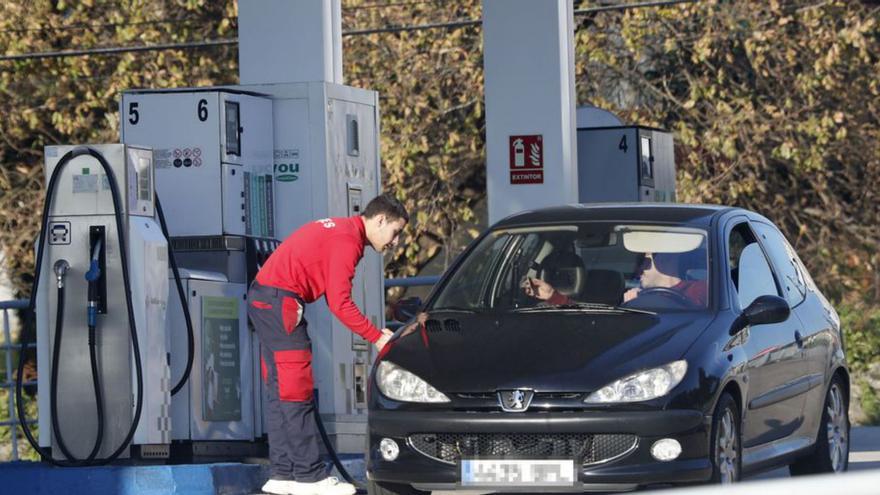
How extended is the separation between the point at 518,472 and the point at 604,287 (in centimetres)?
137

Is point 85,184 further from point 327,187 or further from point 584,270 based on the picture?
point 584,270

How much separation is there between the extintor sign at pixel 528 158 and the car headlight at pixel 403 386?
Result: 5581mm

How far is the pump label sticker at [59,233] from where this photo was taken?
390 inches

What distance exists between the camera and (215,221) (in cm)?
1090

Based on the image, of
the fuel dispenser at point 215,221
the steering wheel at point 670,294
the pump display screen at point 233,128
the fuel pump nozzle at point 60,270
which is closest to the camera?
the steering wheel at point 670,294

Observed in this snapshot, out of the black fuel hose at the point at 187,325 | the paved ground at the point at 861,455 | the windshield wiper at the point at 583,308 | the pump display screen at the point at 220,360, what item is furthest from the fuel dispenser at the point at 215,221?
the windshield wiper at the point at 583,308

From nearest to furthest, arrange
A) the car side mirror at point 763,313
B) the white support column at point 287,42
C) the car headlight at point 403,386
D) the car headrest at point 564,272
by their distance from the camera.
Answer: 1. the car headlight at point 403,386
2. the car side mirror at point 763,313
3. the car headrest at point 564,272
4. the white support column at point 287,42

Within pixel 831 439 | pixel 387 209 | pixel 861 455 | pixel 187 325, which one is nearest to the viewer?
pixel 387 209

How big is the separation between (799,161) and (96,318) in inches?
560

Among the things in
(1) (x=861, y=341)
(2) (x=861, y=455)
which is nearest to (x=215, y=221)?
(2) (x=861, y=455)

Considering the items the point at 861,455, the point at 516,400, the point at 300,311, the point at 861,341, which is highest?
the point at 300,311

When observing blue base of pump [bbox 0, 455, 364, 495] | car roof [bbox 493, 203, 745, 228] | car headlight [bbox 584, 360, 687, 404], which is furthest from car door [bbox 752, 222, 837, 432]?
blue base of pump [bbox 0, 455, 364, 495]

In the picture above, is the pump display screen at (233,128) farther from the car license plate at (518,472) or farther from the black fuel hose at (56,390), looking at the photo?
the car license plate at (518,472)

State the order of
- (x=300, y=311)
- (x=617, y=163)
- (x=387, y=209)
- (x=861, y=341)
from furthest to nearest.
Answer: (x=861, y=341) → (x=617, y=163) → (x=300, y=311) → (x=387, y=209)
